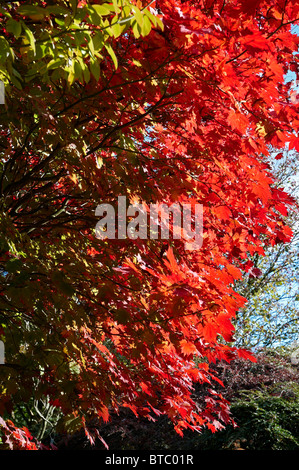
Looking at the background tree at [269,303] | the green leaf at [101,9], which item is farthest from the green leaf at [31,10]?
the background tree at [269,303]

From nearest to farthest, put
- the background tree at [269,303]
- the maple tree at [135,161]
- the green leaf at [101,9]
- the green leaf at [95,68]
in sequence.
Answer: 1. the green leaf at [101,9]
2. the green leaf at [95,68]
3. the maple tree at [135,161]
4. the background tree at [269,303]

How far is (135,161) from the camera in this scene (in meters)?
3.11

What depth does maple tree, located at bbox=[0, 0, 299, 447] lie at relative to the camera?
2389 millimetres

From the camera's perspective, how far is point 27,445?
3871 mm

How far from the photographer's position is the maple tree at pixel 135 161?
239cm

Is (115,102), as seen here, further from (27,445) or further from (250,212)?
(27,445)

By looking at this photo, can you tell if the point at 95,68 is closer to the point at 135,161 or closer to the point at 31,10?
the point at 31,10

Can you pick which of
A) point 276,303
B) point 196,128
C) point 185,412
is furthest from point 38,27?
point 276,303

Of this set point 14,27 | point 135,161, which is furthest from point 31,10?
point 135,161

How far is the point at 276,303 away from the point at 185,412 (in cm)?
758

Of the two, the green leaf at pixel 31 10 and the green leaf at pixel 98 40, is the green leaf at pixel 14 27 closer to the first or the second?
the green leaf at pixel 31 10

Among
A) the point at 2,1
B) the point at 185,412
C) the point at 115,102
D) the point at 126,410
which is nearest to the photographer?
the point at 2,1

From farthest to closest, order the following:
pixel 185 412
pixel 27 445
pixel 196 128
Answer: pixel 185 412
pixel 27 445
pixel 196 128

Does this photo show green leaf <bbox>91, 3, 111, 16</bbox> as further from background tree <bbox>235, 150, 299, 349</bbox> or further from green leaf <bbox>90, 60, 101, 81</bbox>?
background tree <bbox>235, 150, 299, 349</bbox>
